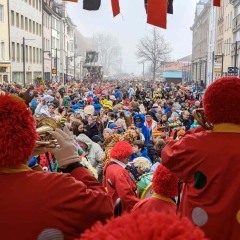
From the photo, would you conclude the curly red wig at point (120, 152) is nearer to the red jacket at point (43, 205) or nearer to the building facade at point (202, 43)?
the red jacket at point (43, 205)

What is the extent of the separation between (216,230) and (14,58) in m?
41.8

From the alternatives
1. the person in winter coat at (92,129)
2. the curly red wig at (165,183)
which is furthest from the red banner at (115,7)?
the person in winter coat at (92,129)

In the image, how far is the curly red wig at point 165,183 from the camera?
10.6 ft

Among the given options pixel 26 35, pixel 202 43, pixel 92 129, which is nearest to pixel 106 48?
pixel 202 43

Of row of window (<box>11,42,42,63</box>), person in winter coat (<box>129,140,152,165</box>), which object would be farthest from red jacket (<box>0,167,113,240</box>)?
row of window (<box>11,42,42,63</box>)

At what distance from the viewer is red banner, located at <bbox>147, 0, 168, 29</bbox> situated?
13.8ft

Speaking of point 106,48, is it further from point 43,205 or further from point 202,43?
point 43,205

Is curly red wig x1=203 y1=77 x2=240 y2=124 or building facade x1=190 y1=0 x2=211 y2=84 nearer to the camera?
curly red wig x1=203 y1=77 x2=240 y2=124

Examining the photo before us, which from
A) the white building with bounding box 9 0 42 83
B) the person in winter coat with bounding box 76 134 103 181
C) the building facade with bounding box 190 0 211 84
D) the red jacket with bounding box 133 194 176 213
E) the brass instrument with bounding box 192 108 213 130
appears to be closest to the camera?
the brass instrument with bounding box 192 108 213 130

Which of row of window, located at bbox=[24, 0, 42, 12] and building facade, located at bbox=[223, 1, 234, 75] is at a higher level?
row of window, located at bbox=[24, 0, 42, 12]

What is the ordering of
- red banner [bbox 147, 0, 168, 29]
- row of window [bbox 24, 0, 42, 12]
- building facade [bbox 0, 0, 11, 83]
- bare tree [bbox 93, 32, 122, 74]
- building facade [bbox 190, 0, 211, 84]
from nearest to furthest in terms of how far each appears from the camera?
red banner [bbox 147, 0, 168, 29] < building facade [bbox 0, 0, 11, 83] < row of window [bbox 24, 0, 42, 12] < building facade [bbox 190, 0, 211, 84] < bare tree [bbox 93, 32, 122, 74]

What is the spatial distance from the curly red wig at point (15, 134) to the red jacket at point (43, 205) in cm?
8

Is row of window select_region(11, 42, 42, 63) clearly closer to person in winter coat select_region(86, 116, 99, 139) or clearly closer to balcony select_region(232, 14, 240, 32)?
balcony select_region(232, 14, 240, 32)

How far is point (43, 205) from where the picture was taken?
1992 millimetres
